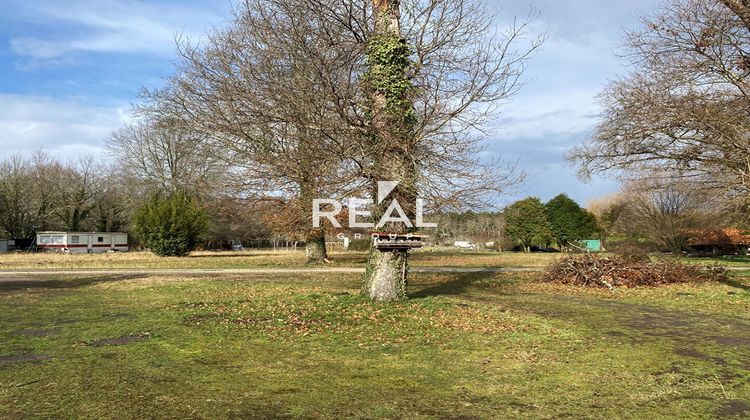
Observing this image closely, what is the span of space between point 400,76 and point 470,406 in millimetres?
6487

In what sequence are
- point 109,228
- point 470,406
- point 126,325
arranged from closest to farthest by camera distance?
1. point 470,406
2. point 126,325
3. point 109,228

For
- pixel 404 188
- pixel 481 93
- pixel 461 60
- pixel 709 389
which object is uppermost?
pixel 461 60

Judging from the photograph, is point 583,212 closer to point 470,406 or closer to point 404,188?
point 404,188

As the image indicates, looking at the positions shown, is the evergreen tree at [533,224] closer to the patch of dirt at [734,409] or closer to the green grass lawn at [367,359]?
the green grass lawn at [367,359]

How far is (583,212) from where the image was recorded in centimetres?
5297

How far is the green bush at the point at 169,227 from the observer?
3350cm

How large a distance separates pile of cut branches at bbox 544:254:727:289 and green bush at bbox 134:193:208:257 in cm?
2458

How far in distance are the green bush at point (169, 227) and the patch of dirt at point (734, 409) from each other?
32.9m

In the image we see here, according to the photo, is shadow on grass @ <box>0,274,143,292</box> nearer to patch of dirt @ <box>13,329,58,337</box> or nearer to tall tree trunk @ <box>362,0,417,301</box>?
patch of dirt @ <box>13,329,58,337</box>

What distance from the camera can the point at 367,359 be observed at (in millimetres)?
6242

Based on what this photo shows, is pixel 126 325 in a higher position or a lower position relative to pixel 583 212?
lower

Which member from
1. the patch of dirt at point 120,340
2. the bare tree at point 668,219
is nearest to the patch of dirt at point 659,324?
the patch of dirt at point 120,340

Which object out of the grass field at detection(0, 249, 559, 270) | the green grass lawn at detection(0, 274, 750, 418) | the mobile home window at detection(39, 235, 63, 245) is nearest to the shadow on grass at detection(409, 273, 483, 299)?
the green grass lawn at detection(0, 274, 750, 418)

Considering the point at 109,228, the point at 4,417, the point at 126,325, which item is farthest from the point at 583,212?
the point at 4,417
